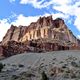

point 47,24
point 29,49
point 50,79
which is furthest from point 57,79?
point 47,24

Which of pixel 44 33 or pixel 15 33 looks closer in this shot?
pixel 44 33

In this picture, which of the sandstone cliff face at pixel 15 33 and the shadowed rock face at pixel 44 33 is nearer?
the shadowed rock face at pixel 44 33

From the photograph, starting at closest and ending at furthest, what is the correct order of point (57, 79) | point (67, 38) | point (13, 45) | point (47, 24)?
1. point (57, 79)
2. point (13, 45)
3. point (67, 38)
4. point (47, 24)

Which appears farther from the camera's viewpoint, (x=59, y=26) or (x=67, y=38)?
(x=59, y=26)

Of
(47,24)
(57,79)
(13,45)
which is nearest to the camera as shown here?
(57,79)

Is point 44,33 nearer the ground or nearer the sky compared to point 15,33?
nearer the ground

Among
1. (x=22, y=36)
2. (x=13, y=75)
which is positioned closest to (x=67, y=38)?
(x=22, y=36)

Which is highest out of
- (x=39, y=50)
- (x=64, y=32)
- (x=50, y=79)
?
(x=64, y=32)

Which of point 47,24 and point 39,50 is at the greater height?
point 47,24

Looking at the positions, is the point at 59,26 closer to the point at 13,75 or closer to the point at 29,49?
the point at 29,49

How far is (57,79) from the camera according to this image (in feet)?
151

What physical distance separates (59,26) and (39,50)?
5843 centimetres

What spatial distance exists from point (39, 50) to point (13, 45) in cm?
770

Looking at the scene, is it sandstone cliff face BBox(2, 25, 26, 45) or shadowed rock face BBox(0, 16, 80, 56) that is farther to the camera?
sandstone cliff face BBox(2, 25, 26, 45)
